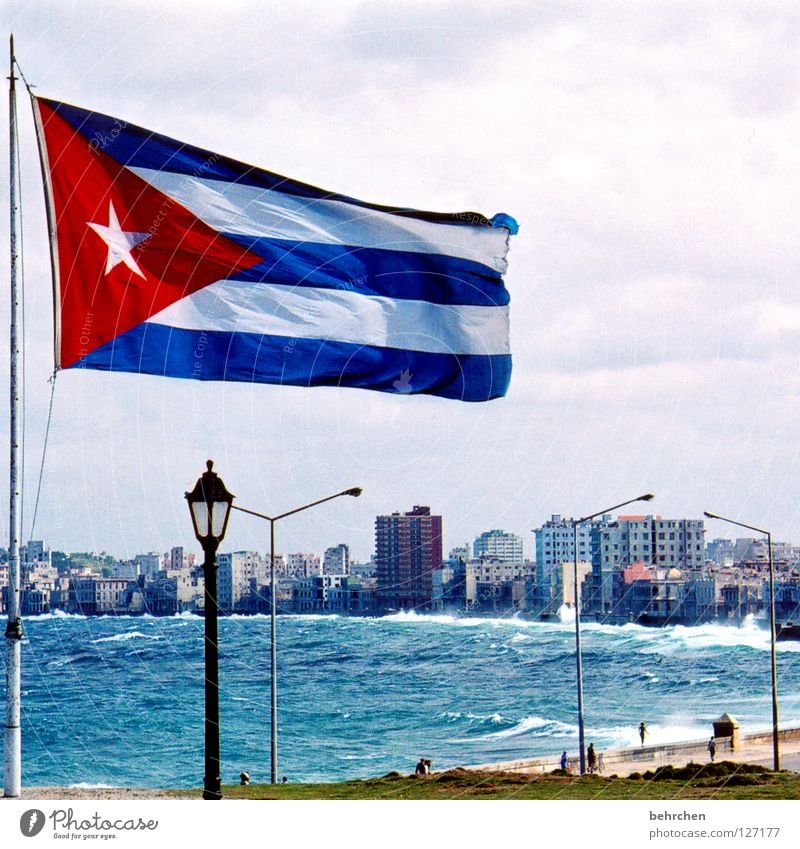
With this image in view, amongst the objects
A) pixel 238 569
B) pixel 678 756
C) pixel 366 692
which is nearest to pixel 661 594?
pixel 366 692

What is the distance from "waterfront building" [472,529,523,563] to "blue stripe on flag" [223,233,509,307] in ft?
32.0

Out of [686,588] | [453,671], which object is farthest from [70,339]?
[453,671]

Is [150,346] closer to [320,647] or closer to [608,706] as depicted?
[608,706]

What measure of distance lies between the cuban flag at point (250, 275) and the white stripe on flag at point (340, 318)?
1cm

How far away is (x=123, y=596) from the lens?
42.4 m

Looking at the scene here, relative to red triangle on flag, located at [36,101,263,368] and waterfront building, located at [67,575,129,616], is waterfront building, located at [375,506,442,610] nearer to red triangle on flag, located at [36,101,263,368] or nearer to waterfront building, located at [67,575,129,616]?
red triangle on flag, located at [36,101,263,368]

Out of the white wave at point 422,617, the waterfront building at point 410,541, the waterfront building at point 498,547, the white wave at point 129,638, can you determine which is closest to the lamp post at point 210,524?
the waterfront building at point 410,541

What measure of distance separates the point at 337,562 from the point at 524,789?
12.5m

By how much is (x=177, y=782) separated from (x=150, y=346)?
2622 cm

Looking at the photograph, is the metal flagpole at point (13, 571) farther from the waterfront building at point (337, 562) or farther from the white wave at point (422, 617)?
the white wave at point (422, 617)

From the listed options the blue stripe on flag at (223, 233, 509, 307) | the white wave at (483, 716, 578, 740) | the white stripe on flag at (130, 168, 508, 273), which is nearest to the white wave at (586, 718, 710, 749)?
the white wave at (483, 716, 578, 740)

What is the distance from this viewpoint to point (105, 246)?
10117mm

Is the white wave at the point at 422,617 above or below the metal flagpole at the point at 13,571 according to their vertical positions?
below

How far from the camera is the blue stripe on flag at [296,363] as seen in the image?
10.2 meters
